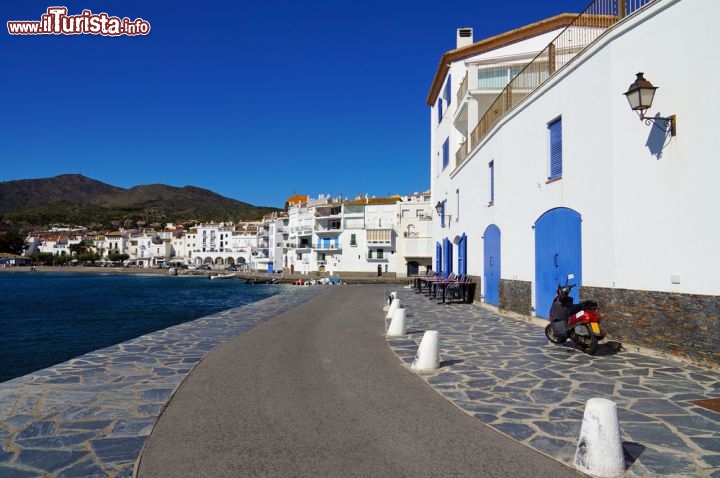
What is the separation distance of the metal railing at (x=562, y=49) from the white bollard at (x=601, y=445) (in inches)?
302

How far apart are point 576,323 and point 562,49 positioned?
788 centimetres

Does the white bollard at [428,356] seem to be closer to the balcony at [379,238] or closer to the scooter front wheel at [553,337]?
the scooter front wheel at [553,337]

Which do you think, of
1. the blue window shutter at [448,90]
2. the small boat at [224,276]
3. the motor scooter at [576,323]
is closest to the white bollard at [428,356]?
the motor scooter at [576,323]

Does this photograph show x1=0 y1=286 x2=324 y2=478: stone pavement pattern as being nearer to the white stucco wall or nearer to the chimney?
the white stucco wall

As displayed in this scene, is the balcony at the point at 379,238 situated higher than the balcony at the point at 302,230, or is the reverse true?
the balcony at the point at 302,230

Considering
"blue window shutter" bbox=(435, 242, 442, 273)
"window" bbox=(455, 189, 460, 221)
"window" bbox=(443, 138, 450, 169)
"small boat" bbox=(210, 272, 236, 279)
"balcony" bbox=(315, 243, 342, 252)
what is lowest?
"small boat" bbox=(210, 272, 236, 279)

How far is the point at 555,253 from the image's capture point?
40.9 feet

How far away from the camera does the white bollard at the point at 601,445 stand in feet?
14.2

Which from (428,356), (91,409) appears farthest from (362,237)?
(91,409)

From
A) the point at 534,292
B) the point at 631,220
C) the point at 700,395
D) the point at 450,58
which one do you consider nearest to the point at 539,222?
the point at 534,292

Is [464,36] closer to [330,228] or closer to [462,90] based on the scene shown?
[462,90]

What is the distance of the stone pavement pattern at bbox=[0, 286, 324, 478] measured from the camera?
15.3 feet

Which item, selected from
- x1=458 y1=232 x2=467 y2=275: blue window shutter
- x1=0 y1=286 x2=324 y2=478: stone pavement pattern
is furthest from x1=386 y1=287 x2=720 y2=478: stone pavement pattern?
x1=458 y1=232 x2=467 y2=275: blue window shutter

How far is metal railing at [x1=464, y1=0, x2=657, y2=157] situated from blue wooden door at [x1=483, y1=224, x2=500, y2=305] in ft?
11.9
